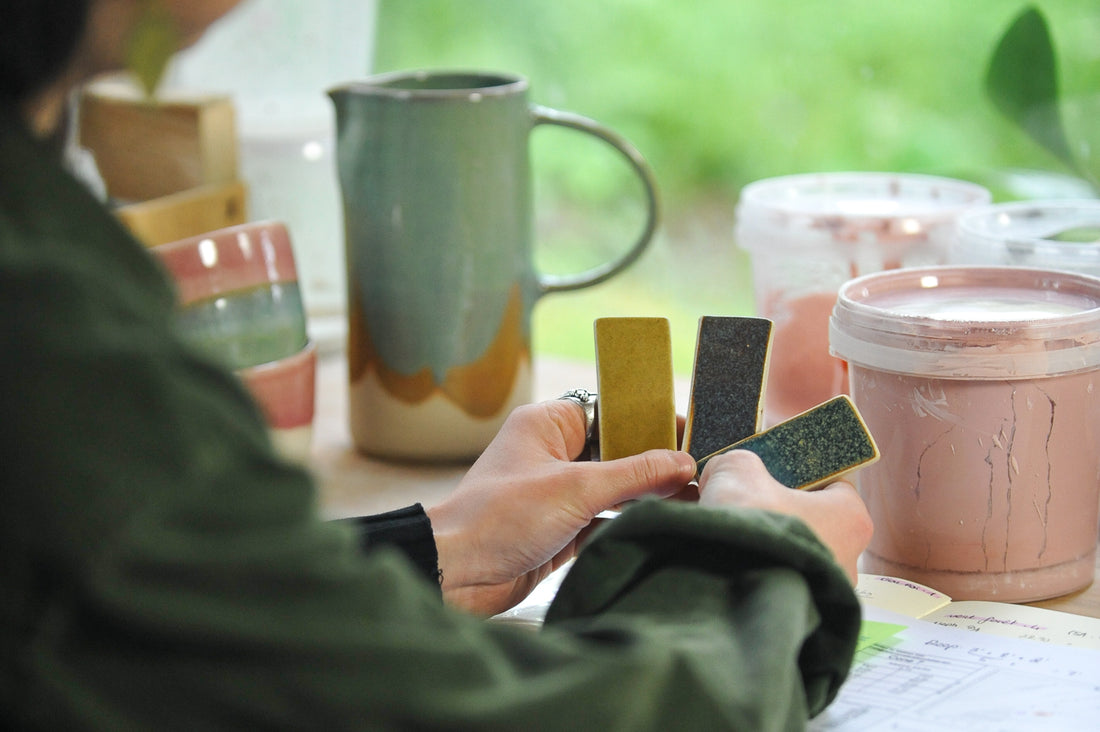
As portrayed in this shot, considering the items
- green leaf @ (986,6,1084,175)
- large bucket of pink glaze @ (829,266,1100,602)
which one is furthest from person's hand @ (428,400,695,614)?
green leaf @ (986,6,1084,175)

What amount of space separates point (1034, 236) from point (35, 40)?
67 centimetres

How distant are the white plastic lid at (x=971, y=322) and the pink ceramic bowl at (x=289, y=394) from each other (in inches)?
14.3

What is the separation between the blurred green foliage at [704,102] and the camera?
1.08 meters

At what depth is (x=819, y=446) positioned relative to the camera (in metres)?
0.55

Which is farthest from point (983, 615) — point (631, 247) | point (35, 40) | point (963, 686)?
point (35, 40)

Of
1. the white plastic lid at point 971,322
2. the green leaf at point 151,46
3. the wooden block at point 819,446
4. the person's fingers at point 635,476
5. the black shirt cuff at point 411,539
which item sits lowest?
the black shirt cuff at point 411,539

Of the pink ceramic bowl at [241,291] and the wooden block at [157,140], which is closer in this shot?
the pink ceramic bowl at [241,291]

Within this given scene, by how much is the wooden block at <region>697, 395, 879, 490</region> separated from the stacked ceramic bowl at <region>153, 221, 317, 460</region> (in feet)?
1.10

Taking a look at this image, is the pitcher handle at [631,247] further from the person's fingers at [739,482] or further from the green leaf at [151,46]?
the green leaf at [151,46]

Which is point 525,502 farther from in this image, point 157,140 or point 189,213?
point 157,140

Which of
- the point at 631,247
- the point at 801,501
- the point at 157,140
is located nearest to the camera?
the point at 801,501

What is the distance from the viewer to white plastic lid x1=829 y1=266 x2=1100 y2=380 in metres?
0.56

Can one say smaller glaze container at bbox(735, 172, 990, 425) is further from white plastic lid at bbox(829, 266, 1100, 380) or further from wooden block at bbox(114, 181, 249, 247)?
wooden block at bbox(114, 181, 249, 247)

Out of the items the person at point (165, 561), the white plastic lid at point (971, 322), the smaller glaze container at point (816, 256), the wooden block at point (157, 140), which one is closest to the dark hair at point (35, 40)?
the person at point (165, 561)
